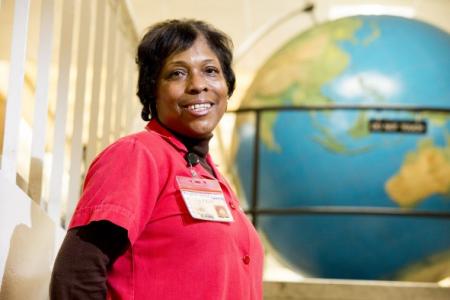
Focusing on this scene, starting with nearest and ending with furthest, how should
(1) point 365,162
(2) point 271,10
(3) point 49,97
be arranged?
(3) point 49,97 → (1) point 365,162 → (2) point 271,10

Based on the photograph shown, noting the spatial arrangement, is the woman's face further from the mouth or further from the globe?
the globe

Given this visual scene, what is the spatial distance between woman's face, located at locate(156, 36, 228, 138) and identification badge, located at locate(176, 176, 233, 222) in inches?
3.7

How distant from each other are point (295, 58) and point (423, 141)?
49cm

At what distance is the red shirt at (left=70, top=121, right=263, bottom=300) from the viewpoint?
44.9 inches

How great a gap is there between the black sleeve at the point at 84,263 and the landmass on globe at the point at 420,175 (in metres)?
1.55

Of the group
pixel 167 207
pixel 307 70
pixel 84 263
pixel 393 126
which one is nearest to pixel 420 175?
pixel 393 126

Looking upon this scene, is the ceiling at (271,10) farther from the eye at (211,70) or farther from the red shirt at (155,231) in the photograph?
the red shirt at (155,231)

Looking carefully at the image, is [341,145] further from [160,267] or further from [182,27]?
[160,267]

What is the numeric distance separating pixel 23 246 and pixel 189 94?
340 millimetres

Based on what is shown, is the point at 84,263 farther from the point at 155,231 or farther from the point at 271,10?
the point at 271,10

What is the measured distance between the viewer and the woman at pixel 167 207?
112 cm

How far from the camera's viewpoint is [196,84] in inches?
51.2

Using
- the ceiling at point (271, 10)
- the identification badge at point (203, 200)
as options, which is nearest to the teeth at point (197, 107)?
the identification badge at point (203, 200)

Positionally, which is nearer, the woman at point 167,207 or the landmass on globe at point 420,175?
the woman at point 167,207
